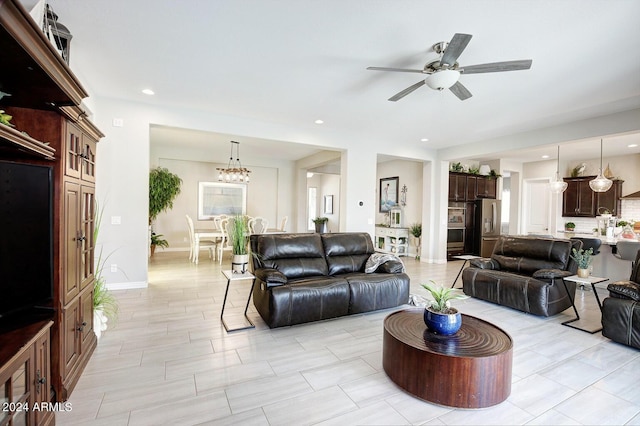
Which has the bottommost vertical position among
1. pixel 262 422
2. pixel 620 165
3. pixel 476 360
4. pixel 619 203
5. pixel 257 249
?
pixel 262 422

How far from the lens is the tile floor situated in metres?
1.88

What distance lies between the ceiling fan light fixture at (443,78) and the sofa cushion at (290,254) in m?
2.33

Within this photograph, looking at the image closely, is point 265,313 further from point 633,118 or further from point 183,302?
point 633,118

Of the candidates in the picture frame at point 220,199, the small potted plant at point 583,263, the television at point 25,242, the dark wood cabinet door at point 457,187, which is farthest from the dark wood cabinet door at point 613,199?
the television at point 25,242

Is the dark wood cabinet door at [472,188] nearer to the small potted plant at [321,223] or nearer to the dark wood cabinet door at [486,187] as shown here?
the dark wood cabinet door at [486,187]

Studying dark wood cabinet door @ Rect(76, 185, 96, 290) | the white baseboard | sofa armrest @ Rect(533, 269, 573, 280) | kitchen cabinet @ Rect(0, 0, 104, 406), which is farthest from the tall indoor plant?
sofa armrest @ Rect(533, 269, 573, 280)

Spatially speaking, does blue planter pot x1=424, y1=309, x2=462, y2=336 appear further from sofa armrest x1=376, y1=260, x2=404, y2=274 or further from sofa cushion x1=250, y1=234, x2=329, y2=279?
sofa cushion x1=250, y1=234, x2=329, y2=279

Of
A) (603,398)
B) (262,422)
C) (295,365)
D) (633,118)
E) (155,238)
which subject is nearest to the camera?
(262,422)

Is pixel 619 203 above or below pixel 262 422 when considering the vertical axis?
above

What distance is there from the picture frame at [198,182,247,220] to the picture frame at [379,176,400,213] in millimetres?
4278

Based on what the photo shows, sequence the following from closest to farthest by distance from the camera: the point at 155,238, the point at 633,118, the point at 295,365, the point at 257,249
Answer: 1. the point at 295,365
2. the point at 257,249
3. the point at 633,118
4. the point at 155,238

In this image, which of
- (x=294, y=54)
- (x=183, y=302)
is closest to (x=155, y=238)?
(x=183, y=302)

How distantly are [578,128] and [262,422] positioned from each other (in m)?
6.11

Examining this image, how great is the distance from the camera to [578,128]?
490 centimetres
